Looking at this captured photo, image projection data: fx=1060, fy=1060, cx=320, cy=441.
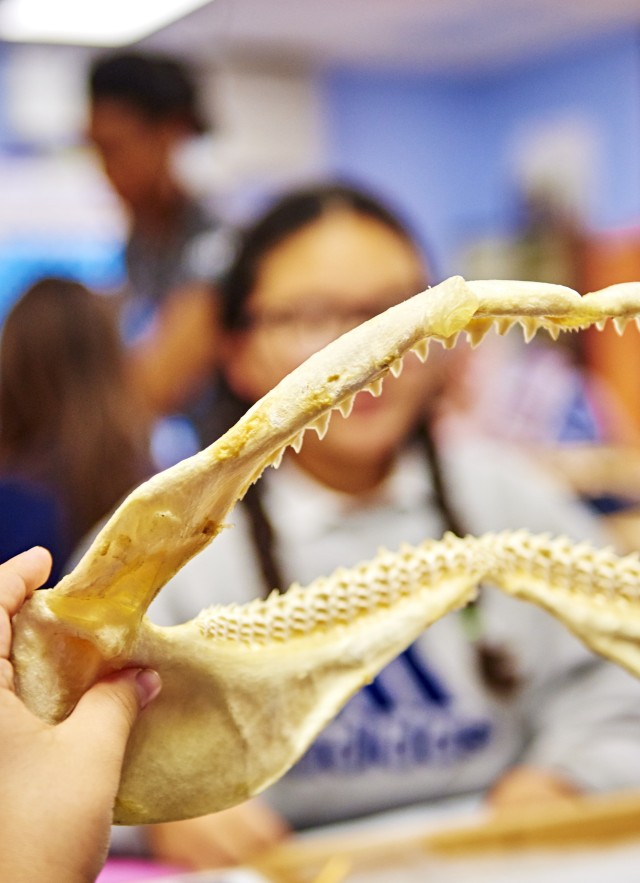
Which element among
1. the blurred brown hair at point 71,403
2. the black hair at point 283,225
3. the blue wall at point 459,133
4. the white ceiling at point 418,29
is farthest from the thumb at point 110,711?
the blue wall at point 459,133

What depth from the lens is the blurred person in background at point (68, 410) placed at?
80 centimetres

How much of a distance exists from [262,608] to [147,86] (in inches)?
40.6

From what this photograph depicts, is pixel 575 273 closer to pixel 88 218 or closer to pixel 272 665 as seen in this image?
pixel 88 218

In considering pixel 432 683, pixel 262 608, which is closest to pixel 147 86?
pixel 432 683

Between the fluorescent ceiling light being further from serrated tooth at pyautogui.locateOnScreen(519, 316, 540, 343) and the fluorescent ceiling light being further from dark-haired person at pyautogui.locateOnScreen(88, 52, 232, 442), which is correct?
serrated tooth at pyautogui.locateOnScreen(519, 316, 540, 343)

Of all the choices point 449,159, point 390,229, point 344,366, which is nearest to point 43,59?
point 449,159

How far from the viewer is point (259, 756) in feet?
1.39

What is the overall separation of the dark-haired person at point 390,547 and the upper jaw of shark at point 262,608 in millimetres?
359

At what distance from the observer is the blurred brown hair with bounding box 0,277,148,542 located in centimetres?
85

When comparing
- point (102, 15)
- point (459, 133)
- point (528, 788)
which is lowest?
point (528, 788)

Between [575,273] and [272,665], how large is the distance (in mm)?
3241

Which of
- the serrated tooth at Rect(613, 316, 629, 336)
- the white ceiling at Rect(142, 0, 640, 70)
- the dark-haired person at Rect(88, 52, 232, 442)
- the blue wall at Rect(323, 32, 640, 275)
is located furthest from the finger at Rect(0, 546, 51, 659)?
the blue wall at Rect(323, 32, 640, 275)

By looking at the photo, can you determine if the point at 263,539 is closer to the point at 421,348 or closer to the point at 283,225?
the point at 283,225

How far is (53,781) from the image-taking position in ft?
1.06
